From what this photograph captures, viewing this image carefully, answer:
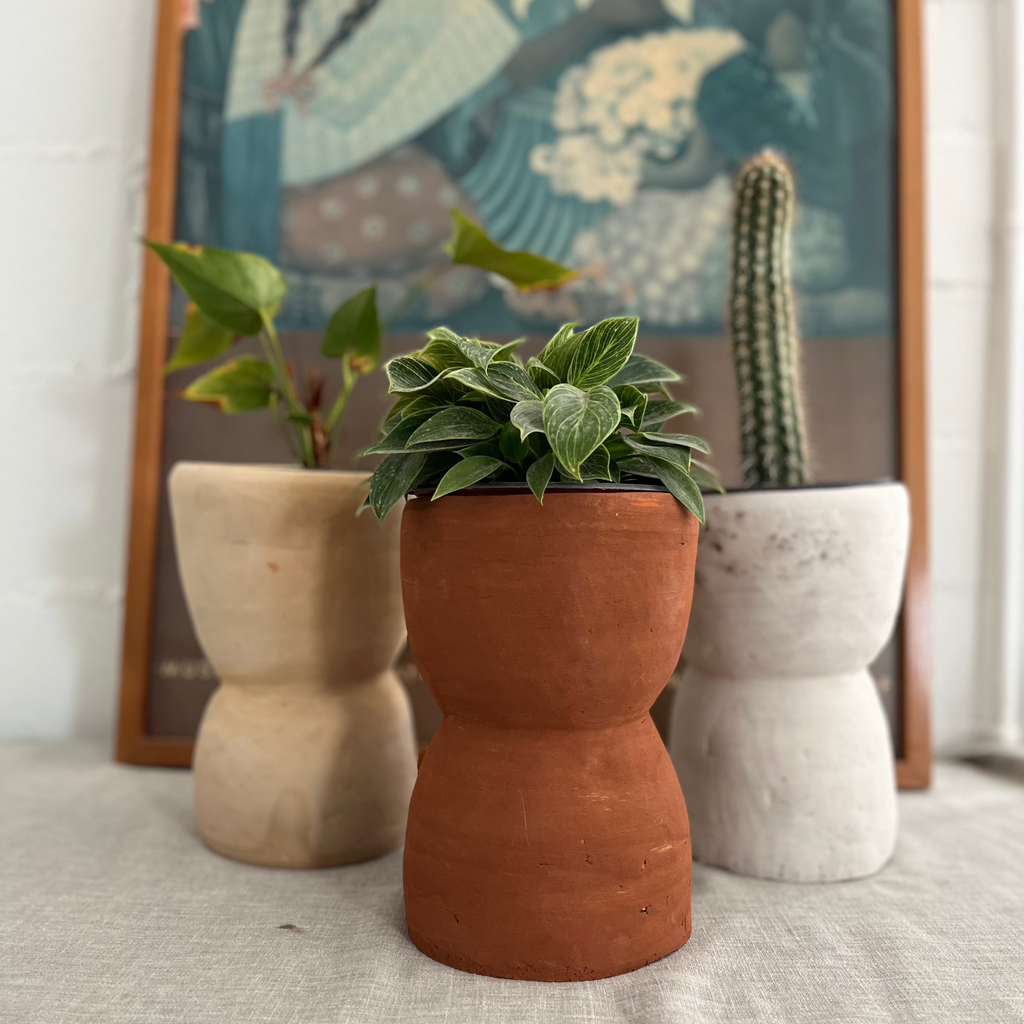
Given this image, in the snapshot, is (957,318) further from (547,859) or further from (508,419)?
(547,859)

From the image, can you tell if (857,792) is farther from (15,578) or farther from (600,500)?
(15,578)

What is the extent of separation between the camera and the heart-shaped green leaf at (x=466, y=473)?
50 cm

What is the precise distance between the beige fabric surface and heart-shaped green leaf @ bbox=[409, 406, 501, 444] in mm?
337

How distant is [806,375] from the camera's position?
3.17ft

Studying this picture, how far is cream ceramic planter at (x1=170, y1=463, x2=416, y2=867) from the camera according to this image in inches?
26.3

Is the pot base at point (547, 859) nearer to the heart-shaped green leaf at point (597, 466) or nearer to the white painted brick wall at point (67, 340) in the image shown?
the heart-shaped green leaf at point (597, 466)

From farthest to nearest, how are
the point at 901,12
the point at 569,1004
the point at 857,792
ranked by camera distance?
the point at 901,12
the point at 857,792
the point at 569,1004

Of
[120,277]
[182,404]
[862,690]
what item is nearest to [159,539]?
[182,404]

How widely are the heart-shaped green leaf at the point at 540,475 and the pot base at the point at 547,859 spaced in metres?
0.16

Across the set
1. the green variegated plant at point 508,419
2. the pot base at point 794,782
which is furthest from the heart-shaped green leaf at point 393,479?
the pot base at point 794,782

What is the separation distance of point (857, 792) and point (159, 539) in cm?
81

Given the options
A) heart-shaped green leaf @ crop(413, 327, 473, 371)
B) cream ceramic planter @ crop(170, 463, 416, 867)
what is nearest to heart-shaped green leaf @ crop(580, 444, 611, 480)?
heart-shaped green leaf @ crop(413, 327, 473, 371)

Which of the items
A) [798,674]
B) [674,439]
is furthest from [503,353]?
[798,674]

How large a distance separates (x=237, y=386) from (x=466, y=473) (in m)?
0.37
